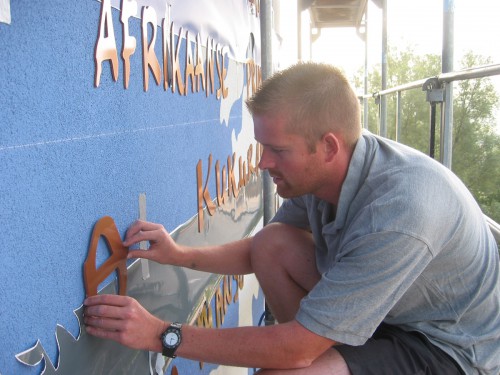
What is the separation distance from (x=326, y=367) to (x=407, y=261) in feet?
1.08

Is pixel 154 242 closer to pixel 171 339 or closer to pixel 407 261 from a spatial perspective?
pixel 171 339

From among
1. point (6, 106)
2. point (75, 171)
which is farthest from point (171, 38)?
point (6, 106)

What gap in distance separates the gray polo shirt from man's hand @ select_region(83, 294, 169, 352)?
0.34 meters

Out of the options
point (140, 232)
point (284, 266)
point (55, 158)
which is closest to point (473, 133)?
point (284, 266)

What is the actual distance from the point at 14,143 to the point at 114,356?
1.83 ft

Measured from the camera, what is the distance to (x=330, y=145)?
1.41 metres

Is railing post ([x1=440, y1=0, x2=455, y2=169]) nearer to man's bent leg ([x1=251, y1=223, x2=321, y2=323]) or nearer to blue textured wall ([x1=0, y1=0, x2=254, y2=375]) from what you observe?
man's bent leg ([x1=251, y1=223, x2=321, y2=323])

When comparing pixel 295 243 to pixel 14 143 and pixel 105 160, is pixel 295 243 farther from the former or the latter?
pixel 14 143

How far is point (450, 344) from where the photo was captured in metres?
1.44

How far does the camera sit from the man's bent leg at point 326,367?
1.29 meters

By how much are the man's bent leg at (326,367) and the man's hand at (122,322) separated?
1.02ft

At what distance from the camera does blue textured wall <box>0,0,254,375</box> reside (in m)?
0.78

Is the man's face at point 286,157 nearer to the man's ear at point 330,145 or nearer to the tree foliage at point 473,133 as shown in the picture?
the man's ear at point 330,145

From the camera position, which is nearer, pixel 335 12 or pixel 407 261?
pixel 407 261
